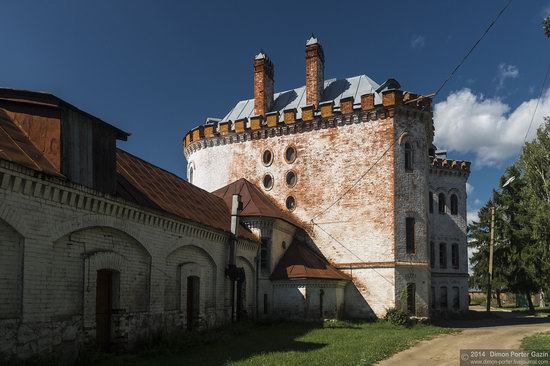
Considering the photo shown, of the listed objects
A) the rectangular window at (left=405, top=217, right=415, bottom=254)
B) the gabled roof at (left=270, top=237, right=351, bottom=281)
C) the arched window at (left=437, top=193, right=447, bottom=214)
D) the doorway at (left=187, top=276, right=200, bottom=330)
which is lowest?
the doorway at (left=187, top=276, right=200, bottom=330)

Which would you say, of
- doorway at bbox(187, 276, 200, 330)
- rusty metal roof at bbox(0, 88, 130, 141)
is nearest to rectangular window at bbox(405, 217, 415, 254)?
doorway at bbox(187, 276, 200, 330)

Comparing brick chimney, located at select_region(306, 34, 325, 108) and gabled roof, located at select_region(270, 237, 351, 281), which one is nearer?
gabled roof, located at select_region(270, 237, 351, 281)

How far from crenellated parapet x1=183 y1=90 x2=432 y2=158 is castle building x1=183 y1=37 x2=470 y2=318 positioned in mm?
52

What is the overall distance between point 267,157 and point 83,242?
16.3 metres

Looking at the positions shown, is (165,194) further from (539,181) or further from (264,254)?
(539,181)

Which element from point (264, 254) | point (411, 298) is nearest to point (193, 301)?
point (264, 254)

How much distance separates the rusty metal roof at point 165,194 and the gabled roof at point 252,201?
1.17 meters

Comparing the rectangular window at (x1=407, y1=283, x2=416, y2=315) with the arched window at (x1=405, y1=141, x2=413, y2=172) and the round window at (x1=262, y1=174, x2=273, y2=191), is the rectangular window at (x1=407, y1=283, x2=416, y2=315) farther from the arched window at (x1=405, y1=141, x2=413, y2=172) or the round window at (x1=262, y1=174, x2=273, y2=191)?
the round window at (x1=262, y1=174, x2=273, y2=191)

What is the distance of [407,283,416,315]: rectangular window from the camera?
23438 millimetres

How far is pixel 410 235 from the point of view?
79.0ft

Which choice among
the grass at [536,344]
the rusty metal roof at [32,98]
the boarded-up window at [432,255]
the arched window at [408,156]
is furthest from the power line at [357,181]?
the rusty metal roof at [32,98]

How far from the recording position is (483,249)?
136ft

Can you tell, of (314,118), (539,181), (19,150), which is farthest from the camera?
(539,181)

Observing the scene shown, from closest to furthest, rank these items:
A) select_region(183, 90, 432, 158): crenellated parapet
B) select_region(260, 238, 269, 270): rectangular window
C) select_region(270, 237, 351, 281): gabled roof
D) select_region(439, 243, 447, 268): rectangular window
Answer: select_region(270, 237, 351, 281): gabled roof
select_region(260, 238, 269, 270): rectangular window
select_region(183, 90, 432, 158): crenellated parapet
select_region(439, 243, 447, 268): rectangular window
